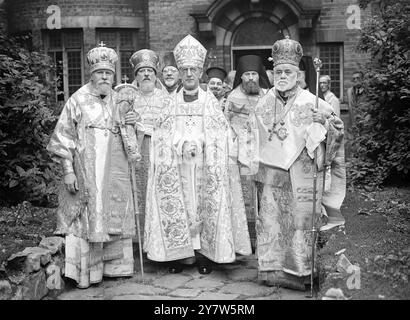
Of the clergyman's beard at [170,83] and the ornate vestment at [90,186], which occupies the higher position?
the clergyman's beard at [170,83]

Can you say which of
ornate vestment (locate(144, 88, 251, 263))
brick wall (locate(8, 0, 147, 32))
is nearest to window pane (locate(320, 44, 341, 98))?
brick wall (locate(8, 0, 147, 32))

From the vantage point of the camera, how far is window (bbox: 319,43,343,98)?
17266 millimetres

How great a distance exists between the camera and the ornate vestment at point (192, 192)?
23.9ft

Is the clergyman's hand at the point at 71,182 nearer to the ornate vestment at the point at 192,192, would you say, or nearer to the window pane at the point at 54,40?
the ornate vestment at the point at 192,192

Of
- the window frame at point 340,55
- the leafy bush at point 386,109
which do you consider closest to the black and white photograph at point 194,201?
the leafy bush at point 386,109

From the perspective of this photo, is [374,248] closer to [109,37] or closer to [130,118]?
[130,118]

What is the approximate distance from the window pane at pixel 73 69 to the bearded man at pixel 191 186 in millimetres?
11343

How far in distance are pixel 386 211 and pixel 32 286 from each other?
5099mm

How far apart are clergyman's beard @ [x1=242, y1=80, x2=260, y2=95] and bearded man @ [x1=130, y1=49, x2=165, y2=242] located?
3.46 feet

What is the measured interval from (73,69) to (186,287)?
1258 cm

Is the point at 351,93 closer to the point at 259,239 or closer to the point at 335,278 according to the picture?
the point at 259,239

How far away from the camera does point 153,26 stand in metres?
17.3

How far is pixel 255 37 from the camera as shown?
1742 cm

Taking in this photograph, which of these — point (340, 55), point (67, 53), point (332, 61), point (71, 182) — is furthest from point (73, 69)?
point (71, 182)
